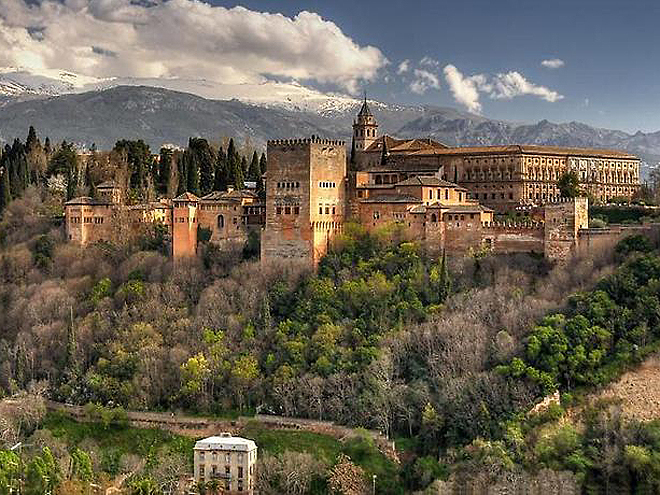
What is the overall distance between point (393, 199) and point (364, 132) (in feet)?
33.5

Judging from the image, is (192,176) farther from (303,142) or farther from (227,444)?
(227,444)

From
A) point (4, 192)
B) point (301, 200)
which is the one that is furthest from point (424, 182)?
point (4, 192)

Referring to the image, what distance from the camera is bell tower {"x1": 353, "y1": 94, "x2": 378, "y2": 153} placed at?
5578 cm

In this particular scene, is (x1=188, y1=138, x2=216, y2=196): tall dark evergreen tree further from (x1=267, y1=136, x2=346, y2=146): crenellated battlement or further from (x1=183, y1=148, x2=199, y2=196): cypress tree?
(x1=267, y1=136, x2=346, y2=146): crenellated battlement

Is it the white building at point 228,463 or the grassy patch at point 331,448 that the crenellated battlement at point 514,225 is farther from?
the white building at point 228,463

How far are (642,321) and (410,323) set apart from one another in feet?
29.7

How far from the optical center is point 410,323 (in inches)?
1683

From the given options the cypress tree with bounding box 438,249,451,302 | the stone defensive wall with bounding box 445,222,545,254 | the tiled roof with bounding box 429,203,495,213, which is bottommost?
the cypress tree with bounding box 438,249,451,302

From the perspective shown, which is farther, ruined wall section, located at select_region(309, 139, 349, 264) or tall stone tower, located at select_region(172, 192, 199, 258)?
tall stone tower, located at select_region(172, 192, 199, 258)

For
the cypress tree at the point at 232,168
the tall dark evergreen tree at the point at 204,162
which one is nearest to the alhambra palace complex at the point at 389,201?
the cypress tree at the point at 232,168

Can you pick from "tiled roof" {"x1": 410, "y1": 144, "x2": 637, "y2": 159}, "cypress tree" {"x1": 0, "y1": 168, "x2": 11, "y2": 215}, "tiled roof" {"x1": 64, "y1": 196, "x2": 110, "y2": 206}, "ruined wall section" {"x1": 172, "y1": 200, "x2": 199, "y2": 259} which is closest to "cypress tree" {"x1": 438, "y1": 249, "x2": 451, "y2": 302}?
"tiled roof" {"x1": 410, "y1": 144, "x2": 637, "y2": 159}

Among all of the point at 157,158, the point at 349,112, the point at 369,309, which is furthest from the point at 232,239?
the point at 349,112

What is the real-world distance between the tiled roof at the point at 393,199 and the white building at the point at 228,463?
43.8 feet

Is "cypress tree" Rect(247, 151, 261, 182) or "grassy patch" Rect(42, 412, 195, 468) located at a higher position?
"cypress tree" Rect(247, 151, 261, 182)
